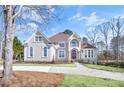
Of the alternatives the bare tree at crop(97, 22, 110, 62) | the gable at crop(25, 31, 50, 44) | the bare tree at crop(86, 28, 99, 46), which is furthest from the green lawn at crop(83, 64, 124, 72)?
the gable at crop(25, 31, 50, 44)

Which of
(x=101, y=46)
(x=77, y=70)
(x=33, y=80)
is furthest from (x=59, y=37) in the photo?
(x=33, y=80)

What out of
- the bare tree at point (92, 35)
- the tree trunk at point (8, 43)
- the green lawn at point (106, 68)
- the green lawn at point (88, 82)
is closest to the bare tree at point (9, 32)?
the tree trunk at point (8, 43)

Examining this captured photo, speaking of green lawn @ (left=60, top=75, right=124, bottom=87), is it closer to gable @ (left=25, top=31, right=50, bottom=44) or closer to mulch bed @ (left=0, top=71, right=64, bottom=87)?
mulch bed @ (left=0, top=71, right=64, bottom=87)

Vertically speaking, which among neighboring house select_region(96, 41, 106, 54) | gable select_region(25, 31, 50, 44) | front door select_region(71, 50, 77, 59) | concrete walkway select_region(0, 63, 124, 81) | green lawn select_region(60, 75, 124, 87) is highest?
gable select_region(25, 31, 50, 44)

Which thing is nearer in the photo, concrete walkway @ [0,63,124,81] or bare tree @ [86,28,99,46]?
bare tree @ [86,28,99,46]

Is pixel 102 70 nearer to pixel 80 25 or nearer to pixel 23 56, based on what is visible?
pixel 80 25

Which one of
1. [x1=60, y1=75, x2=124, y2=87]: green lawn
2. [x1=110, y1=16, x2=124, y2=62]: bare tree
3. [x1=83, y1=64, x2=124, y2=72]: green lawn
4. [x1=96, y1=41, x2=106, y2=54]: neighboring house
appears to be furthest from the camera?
[x1=83, y1=64, x2=124, y2=72]: green lawn

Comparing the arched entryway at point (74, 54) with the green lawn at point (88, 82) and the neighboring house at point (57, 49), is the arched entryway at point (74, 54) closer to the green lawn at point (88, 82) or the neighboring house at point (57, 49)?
the neighboring house at point (57, 49)
